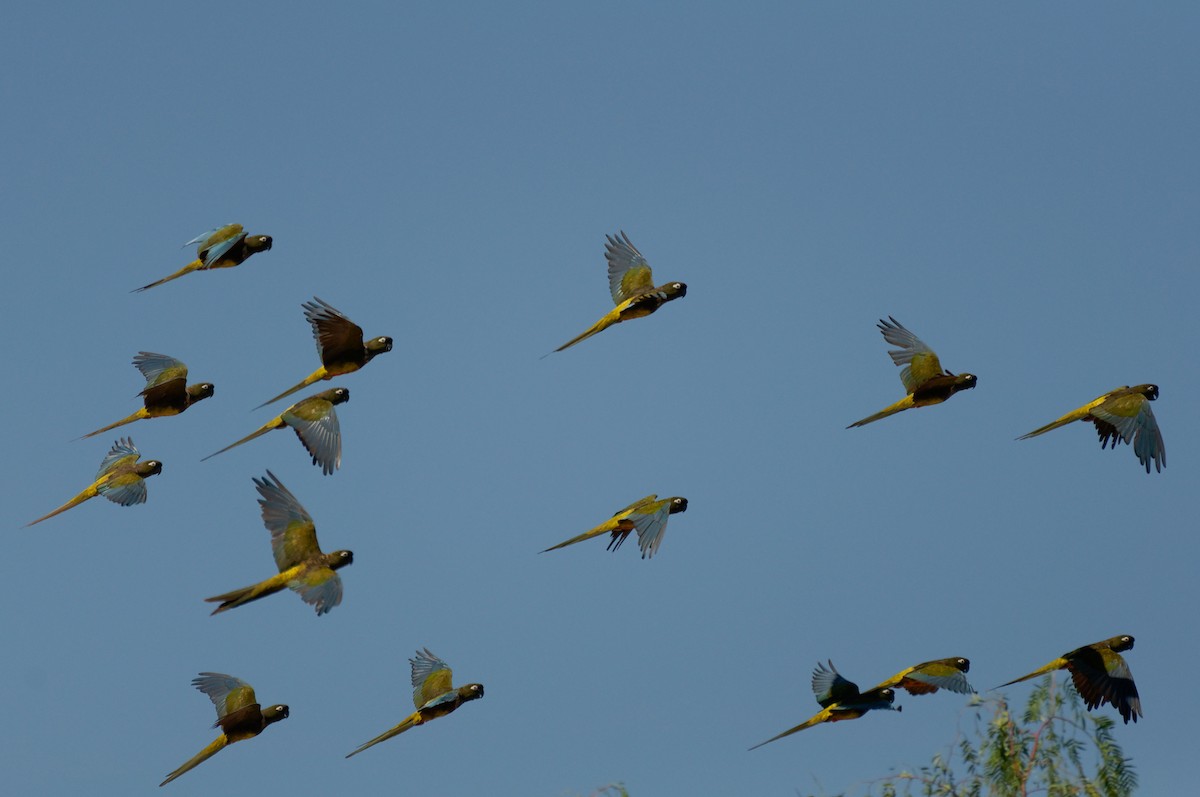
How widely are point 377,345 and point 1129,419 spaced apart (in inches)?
357

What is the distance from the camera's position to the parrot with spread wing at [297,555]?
22.9m

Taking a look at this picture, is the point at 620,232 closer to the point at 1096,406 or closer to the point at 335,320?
the point at 335,320

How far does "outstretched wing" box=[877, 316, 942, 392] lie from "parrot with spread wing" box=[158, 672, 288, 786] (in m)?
8.50

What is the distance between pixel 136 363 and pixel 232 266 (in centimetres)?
186

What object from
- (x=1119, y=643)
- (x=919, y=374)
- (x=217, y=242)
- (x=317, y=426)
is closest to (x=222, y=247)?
(x=217, y=242)

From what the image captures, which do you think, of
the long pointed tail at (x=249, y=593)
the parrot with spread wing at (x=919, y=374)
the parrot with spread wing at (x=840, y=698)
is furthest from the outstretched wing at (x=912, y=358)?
the long pointed tail at (x=249, y=593)

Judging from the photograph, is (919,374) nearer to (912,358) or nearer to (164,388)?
(912,358)

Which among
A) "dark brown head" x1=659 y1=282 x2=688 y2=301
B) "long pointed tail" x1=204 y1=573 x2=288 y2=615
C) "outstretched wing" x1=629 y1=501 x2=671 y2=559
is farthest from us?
"dark brown head" x1=659 y1=282 x2=688 y2=301

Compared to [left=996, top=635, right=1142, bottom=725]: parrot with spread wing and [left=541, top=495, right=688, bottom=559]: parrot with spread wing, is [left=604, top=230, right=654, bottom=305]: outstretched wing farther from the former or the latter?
[left=996, top=635, right=1142, bottom=725]: parrot with spread wing

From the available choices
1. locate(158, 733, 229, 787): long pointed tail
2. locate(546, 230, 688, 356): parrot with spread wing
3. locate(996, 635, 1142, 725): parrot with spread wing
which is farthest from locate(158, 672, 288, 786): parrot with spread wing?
locate(996, 635, 1142, 725): parrot with spread wing

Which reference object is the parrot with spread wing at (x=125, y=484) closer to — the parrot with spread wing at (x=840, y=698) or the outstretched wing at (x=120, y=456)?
the outstretched wing at (x=120, y=456)

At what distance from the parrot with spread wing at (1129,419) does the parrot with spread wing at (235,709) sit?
10000mm

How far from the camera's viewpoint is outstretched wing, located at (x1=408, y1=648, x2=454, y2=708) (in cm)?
2634

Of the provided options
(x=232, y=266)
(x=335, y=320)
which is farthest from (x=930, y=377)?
(x=232, y=266)
